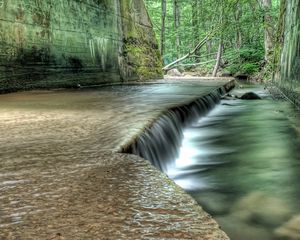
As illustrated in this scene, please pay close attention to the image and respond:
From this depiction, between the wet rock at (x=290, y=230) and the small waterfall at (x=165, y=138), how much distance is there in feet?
3.35

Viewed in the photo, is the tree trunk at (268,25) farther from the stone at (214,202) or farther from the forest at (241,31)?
the stone at (214,202)

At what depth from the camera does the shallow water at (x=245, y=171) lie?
8.23ft

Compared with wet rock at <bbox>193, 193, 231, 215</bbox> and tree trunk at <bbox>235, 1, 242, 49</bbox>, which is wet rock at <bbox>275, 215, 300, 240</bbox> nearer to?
wet rock at <bbox>193, 193, 231, 215</bbox>

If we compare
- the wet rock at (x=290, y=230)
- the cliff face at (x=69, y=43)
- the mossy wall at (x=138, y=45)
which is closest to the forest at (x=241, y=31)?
the mossy wall at (x=138, y=45)

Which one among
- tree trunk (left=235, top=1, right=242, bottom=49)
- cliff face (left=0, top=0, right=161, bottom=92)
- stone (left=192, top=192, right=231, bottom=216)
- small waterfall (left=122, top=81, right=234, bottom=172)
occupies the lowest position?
stone (left=192, top=192, right=231, bottom=216)

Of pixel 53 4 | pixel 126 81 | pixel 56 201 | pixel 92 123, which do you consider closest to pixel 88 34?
pixel 53 4

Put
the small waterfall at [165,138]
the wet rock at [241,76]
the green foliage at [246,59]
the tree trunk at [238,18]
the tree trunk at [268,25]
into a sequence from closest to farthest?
the small waterfall at [165,138] < the tree trunk at [268,25] < the tree trunk at [238,18] < the green foliage at [246,59] < the wet rock at [241,76]

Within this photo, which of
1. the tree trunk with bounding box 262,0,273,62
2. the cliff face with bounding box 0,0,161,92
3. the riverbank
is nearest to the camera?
the riverbank

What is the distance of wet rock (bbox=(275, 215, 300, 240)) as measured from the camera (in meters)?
2.26

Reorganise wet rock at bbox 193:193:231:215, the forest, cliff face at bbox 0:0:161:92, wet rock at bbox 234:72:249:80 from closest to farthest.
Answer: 1. wet rock at bbox 193:193:231:215
2. cliff face at bbox 0:0:161:92
3. the forest
4. wet rock at bbox 234:72:249:80

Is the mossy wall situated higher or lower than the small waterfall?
higher

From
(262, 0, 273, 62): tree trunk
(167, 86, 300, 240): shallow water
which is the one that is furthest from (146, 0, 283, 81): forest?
(167, 86, 300, 240): shallow water

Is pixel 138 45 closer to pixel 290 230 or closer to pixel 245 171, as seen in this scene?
pixel 245 171

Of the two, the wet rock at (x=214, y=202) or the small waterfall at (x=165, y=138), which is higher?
the small waterfall at (x=165, y=138)
